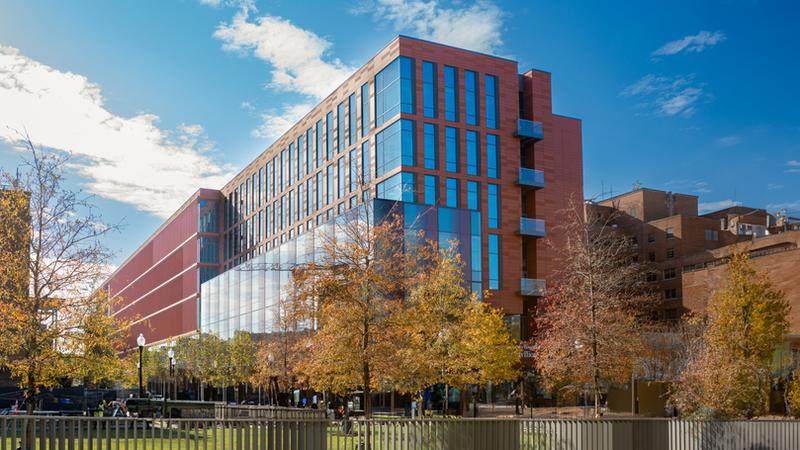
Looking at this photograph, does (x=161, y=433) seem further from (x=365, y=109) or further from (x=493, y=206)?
A: (x=365, y=109)

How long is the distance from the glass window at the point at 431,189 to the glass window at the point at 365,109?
7.82 meters

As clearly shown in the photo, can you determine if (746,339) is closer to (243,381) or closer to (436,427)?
(436,427)

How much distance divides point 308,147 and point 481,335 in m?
44.8

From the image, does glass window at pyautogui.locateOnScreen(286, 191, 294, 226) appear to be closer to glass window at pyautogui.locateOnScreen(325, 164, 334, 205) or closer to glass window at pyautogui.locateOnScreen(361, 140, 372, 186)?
glass window at pyautogui.locateOnScreen(325, 164, 334, 205)

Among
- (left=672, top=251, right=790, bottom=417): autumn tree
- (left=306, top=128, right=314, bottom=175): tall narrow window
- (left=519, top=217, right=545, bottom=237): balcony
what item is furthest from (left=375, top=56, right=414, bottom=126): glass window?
(left=672, top=251, right=790, bottom=417): autumn tree

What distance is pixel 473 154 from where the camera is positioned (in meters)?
68.8

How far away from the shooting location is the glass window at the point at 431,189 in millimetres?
65312

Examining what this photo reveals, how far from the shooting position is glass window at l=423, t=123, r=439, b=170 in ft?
216

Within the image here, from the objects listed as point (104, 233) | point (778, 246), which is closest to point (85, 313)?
point (104, 233)

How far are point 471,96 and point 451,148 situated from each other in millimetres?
5136

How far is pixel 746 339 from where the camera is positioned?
142 feet

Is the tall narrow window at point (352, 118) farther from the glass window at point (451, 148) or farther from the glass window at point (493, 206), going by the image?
the glass window at point (493, 206)

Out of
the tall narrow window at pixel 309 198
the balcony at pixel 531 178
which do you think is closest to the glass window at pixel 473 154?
the balcony at pixel 531 178

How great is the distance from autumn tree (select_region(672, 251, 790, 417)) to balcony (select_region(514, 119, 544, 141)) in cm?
2741
